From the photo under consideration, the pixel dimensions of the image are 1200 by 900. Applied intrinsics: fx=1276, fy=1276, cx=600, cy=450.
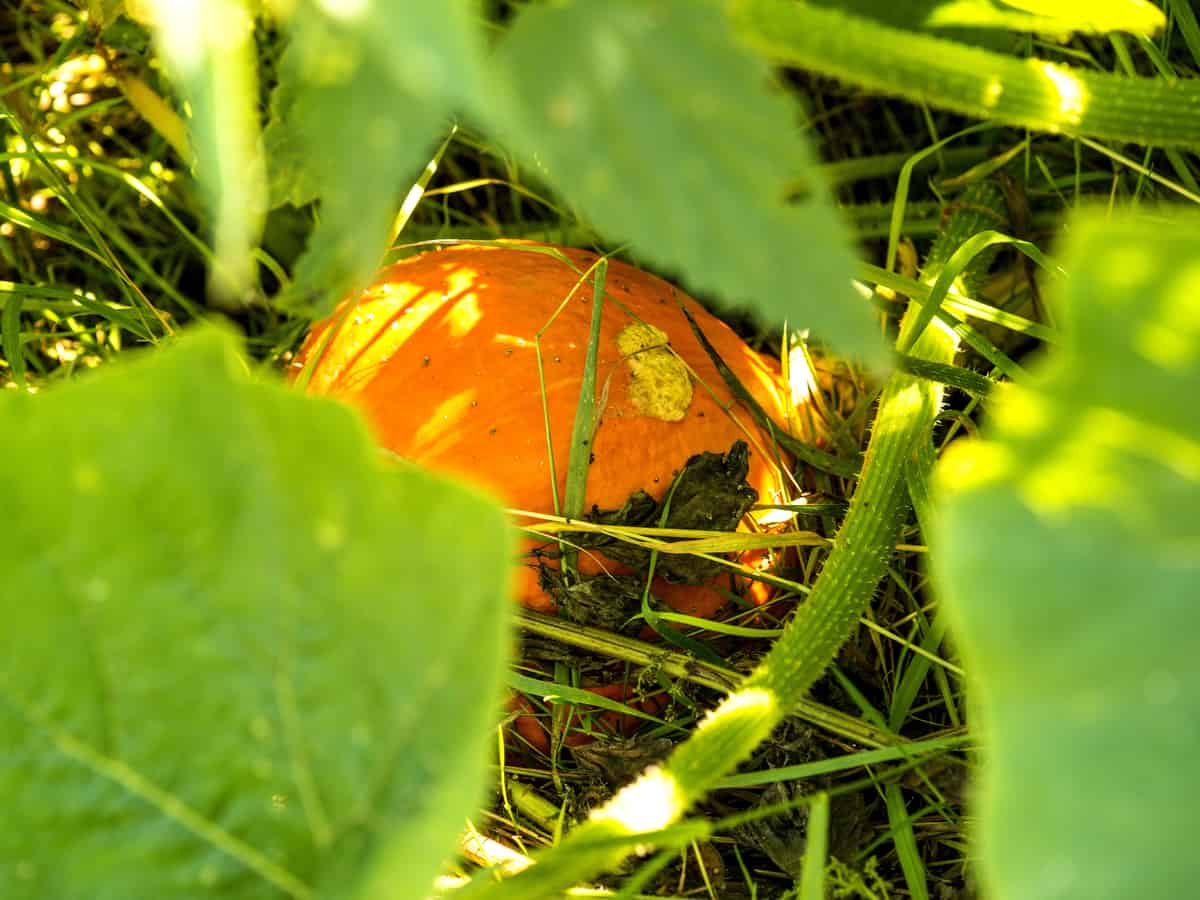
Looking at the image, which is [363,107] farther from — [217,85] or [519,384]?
[519,384]

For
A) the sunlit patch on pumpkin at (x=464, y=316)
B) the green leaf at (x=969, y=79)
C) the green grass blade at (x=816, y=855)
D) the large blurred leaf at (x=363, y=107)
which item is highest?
the large blurred leaf at (x=363, y=107)

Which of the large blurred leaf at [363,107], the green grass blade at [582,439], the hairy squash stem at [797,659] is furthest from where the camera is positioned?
the green grass blade at [582,439]

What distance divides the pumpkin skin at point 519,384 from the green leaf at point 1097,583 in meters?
0.73

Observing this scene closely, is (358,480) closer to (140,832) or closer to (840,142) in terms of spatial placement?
(140,832)

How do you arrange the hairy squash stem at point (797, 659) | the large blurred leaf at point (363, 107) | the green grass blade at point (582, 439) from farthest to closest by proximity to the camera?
the green grass blade at point (582, 439) → the hairy squash stem at point (797, 659) → the large blurred leaf at point (363, 107)

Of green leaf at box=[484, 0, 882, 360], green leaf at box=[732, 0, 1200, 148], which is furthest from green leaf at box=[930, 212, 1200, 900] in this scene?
green leaf at box=[732, 0, 1200, 148]

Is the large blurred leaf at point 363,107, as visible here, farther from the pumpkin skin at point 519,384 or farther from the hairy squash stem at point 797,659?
the pumpkin skin at point 519,384

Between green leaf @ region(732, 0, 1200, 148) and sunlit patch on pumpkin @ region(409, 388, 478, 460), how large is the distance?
581 mm

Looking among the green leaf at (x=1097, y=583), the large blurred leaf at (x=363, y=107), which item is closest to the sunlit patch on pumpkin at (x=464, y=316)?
the large blurred leaf at (x=363, y=107)

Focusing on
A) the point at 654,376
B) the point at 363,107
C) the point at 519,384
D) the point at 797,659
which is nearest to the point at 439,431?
the point at 519,384

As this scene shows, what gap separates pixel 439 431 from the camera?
1.25 metres

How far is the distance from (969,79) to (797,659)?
19.5 inches

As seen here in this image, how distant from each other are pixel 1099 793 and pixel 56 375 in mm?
1417

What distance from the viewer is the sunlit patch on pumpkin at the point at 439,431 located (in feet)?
A: 4.08
